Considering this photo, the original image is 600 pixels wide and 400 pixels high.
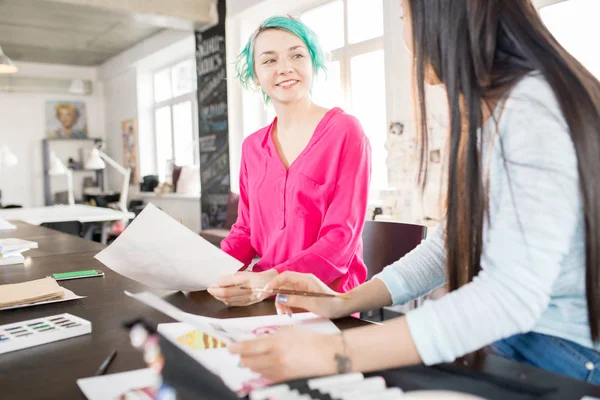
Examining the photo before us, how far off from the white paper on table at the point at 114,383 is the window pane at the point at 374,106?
3617 millimetres

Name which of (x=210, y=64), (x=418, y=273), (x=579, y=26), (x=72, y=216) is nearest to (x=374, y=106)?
(x=579, y=26)

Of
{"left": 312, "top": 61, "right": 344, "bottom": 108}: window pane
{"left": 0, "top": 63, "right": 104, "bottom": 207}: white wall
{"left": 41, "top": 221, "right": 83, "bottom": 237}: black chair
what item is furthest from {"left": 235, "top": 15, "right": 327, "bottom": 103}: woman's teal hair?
{"left": 0, "top": 63, "right": 104, "bottom": 207}: white wall

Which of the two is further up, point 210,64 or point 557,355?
point 210,64

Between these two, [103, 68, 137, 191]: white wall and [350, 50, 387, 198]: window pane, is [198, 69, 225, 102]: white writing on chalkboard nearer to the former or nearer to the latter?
[350, 50, 387, 198]: window pane

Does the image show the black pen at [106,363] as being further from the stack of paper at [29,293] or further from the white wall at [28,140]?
the white wall at [28,140]

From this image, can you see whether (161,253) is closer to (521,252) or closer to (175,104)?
(521,252)

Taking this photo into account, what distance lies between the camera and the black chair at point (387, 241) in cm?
160

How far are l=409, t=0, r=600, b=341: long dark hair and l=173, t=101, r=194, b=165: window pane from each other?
21.5 feet

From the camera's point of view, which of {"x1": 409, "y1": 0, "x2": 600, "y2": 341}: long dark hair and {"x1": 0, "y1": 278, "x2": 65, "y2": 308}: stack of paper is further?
{"x1": 0, "y1": 278, "x2": 65, "y2": 308}: stack of paper

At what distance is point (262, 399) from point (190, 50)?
6671mm

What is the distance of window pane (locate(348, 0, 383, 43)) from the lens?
429cm

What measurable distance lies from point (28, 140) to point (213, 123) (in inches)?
166

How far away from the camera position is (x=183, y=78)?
7340 mm

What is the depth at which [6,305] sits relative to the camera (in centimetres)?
103
